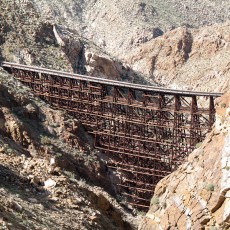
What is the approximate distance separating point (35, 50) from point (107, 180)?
16.3 metres

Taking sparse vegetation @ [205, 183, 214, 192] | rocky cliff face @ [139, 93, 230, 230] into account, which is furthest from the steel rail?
sparse vegetation @ [205, 183, 214, 192]

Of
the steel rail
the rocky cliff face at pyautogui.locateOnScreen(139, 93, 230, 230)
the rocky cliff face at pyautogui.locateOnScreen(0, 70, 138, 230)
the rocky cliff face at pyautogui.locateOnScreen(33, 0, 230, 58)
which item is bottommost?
the rocky cliff face at pyautogui.locateOnScreen(0, 70, 138, 230)

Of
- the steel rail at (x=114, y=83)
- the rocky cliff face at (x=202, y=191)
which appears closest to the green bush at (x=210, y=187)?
the rocky cliff face at (x=202, y=191)

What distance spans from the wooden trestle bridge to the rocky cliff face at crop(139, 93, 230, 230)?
11427 millimetres

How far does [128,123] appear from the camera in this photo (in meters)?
28.3

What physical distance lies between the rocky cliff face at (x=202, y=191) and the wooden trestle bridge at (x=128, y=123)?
450 inches

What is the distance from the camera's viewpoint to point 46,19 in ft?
148

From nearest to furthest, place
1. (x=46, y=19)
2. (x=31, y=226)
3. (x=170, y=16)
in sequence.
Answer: (x=31, y=226) < (x=46, y=19) < (x=170, y=16)

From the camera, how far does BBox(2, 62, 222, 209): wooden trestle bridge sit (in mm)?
27062

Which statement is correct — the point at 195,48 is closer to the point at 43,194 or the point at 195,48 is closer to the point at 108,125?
the point at 108,125

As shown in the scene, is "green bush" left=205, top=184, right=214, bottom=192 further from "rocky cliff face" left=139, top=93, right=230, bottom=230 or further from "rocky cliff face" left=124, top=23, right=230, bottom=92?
"rocky cliff face" left=124, top=23, right=230, bottom=92

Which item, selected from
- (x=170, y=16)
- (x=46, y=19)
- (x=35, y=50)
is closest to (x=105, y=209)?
(x=35, y=50)

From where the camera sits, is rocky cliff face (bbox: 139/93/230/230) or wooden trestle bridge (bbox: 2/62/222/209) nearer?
rocky cliff face (bbox: 139/93/230/230)

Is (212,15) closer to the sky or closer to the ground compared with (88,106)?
closer to the sky
